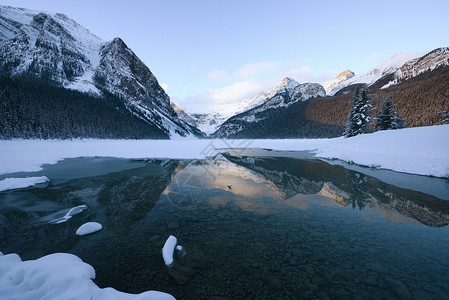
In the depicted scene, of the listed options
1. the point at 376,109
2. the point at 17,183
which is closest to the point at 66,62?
the point at 17,183

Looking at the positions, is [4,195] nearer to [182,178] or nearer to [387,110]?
[182,178]

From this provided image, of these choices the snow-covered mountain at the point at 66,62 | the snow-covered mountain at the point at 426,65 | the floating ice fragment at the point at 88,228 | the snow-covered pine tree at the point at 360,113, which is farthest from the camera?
the snow-covered mountain at the point at 66,62

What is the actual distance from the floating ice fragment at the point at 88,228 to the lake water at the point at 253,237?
236 mm

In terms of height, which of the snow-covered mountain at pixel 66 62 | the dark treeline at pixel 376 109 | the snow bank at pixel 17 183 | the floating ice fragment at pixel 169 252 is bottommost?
the snow bank at pixel 17 183

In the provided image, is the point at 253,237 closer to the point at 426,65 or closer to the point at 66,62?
the point at 66,62

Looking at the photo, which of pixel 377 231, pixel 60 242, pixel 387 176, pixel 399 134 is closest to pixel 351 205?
pixel 377 231

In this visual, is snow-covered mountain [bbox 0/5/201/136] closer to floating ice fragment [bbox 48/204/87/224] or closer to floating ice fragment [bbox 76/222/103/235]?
floating ice fragment [bbox 48/204/87/224]

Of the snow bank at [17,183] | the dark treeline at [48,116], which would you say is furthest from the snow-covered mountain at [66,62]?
the snow bank at [17,183]

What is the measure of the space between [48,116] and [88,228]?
77.3m

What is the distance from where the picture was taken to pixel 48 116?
58.4 m

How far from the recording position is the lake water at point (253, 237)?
13.8ft

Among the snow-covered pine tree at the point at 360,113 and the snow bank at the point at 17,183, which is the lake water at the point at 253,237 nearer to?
the snow bank at the point at 17,183

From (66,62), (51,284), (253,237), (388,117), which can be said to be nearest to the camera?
(51,284)

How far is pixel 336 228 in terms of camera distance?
688cm
